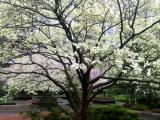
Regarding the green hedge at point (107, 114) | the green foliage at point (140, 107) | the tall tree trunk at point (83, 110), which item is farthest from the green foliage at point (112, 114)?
the green foliage at point (140, 107)

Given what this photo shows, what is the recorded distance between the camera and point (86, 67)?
9.54m

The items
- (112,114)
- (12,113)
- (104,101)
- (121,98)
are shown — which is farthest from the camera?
(121,98)

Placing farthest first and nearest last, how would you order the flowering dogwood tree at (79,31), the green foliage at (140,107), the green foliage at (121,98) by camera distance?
1. the green foliage at (121,98)
2. the green foliage at (140,107)
3. the flowering dogwood tree at (79,31)

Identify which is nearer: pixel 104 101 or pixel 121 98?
pixel 104 101

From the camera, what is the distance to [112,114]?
14.9m

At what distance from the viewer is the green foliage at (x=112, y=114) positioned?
47.7 feet

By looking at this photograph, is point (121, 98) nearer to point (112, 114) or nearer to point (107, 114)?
point (107, 114)

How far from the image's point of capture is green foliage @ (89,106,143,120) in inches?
573

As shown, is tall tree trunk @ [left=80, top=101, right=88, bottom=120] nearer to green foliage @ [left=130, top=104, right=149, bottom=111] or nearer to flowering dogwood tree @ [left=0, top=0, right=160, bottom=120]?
flowering dogwood tree @ [left=0, top=0, right=160, bottom=120]

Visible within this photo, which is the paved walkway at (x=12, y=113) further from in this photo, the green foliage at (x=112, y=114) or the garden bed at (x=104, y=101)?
the garden bed at (x=104, y=101)

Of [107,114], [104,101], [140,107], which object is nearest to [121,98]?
[104,101]

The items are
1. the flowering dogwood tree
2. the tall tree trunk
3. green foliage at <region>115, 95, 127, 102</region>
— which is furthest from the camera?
green foliage at <region>115, 95, 127, 102</region>

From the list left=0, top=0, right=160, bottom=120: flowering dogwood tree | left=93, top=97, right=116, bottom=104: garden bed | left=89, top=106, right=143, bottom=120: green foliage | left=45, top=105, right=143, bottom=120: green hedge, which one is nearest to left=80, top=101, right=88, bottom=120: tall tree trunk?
left=0, top=0, right=160, bottom=120: flowering dogwood tree

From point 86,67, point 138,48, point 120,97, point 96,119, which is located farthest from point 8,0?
point 120,97
